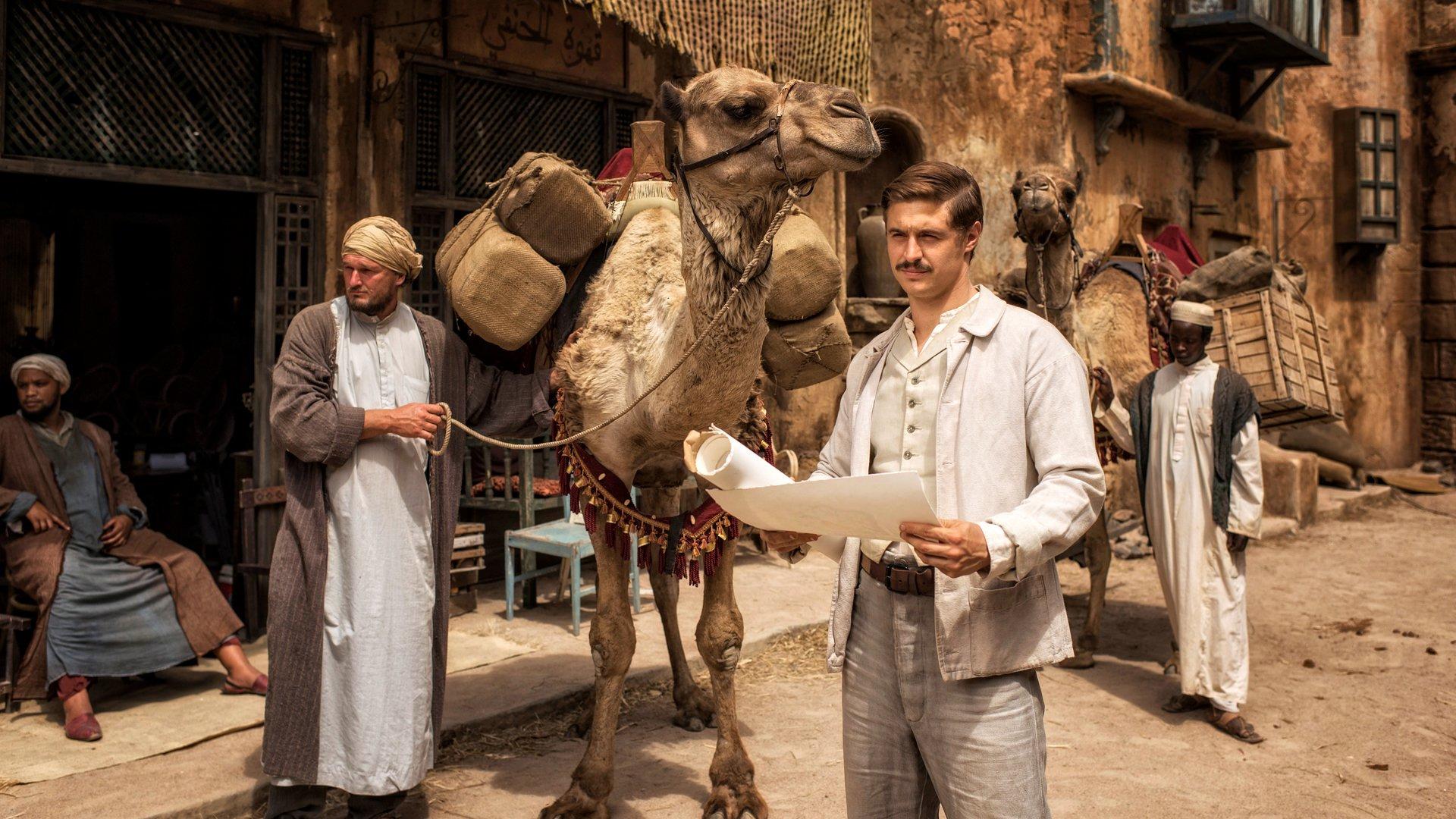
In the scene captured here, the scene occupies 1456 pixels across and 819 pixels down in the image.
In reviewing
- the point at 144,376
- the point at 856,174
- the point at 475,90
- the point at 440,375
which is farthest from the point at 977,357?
the point at 856,174

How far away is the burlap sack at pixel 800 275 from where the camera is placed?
4070 millimetres

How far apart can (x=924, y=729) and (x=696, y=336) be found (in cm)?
150

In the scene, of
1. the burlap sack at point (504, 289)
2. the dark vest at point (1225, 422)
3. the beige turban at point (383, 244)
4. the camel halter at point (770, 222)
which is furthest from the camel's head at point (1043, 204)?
the beige turban at point (383, 244)

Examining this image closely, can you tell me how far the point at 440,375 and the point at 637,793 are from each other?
5.78 ft

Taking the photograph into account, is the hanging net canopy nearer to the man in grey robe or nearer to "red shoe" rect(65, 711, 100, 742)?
the man in grey robe

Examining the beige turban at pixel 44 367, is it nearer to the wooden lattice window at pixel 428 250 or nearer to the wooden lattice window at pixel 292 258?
the wooden lattice window at pixel 292 258

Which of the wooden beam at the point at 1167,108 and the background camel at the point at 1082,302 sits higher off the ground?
the wooden beam at the point at 1167,108

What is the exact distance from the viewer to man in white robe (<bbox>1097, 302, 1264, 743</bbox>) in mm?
5098

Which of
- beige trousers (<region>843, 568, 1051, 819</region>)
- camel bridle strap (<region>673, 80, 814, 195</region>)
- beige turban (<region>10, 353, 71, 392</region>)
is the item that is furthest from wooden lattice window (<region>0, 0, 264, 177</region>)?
beige trousers (<region>843, 568, 1051, 819</region>)

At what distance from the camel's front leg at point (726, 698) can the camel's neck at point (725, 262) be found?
1.14 m

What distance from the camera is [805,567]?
27.0 ft

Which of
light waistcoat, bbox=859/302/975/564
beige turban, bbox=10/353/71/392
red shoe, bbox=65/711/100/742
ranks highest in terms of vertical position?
beige turban, bbox=10/353/71/392

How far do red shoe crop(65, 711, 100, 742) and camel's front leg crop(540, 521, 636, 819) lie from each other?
2021mm

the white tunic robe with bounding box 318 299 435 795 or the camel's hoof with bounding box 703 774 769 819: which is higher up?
the white tunic robe with bounding box 318 299 435 795
